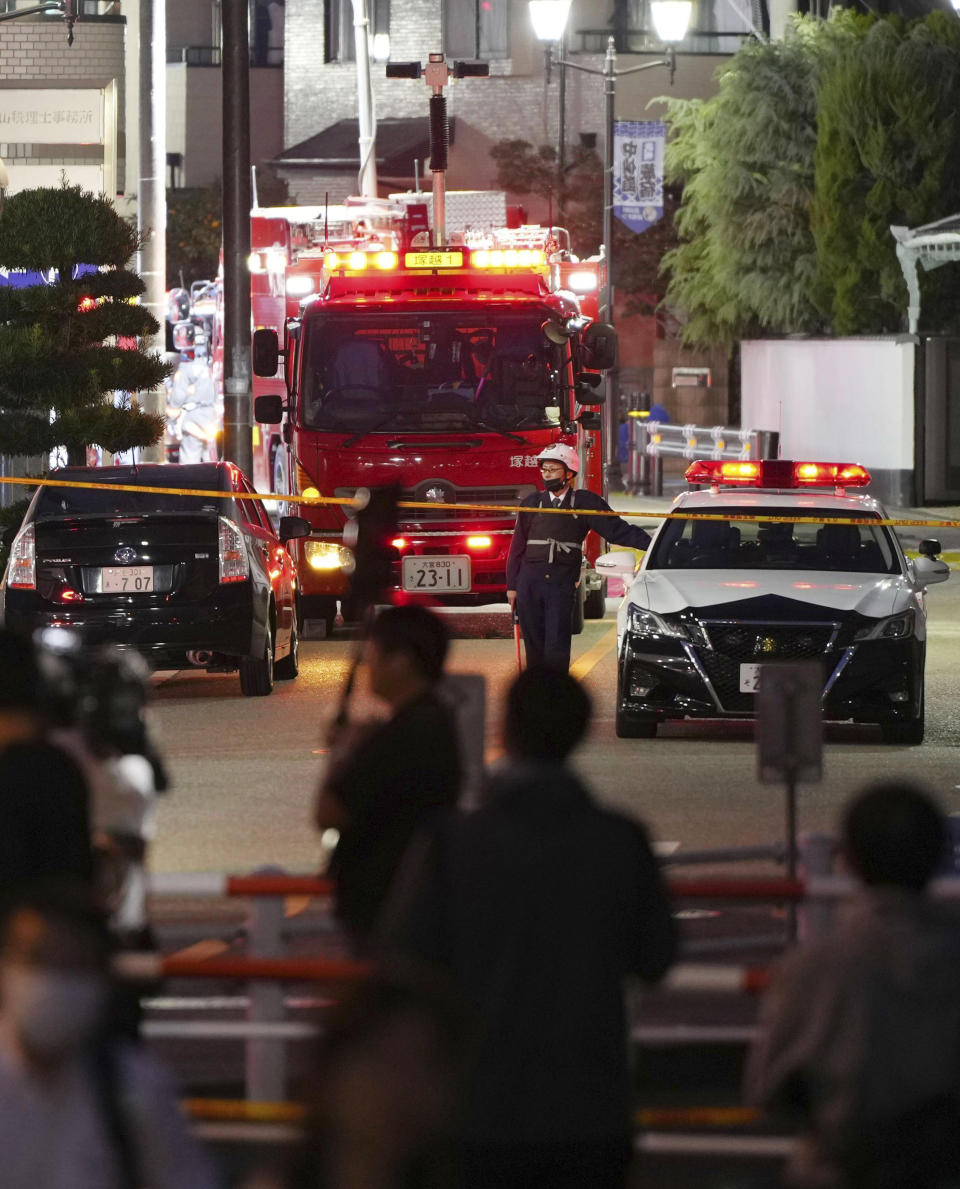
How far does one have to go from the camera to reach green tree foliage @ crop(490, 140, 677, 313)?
57.2 m

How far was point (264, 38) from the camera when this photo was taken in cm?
6372

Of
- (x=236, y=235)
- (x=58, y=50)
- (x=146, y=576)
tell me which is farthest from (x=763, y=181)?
(x=146, y=576)

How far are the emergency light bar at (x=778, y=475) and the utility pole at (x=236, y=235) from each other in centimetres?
930

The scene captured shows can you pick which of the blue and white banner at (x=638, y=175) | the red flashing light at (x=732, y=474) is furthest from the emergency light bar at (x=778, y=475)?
the blue and white banner at (x=638, y=175)

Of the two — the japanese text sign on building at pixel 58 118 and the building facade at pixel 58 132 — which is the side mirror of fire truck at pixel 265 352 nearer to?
the building facade at pixel 58 132

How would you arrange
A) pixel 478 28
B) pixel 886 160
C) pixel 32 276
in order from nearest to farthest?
pixel 32 276 < pixel 886 160 < pixel 478 28

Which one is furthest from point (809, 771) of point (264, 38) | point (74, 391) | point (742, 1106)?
point (264, 38)

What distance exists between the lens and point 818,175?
44.4 m

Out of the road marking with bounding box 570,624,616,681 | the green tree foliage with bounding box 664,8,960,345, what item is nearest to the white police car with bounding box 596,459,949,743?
the road marking with bounding box 570,624,616,681

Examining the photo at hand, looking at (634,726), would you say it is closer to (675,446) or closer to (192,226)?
(675,446)

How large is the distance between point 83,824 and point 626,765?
342 inches

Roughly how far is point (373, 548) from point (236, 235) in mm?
17323

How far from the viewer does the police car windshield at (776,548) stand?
597 inches

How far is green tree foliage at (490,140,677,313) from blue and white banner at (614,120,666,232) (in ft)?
40.3
